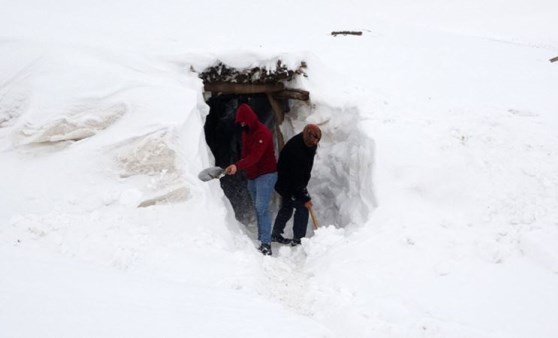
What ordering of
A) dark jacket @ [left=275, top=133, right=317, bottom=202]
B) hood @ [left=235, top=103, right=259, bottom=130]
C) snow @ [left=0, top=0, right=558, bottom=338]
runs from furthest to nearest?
1. dark jacket @ [left=275, top=133, right=317, bottom=202]
2. hood @ [left=235, top=103, right=259, bottom=130]
3. snow @ [left=0, top=0, right=558, bottom=338]

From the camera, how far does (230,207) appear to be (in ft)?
20.2

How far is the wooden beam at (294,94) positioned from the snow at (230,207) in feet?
0.47

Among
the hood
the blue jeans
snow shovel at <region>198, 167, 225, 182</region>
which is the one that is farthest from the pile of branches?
snow shovel at <region>198, 167, 225, 182</region>

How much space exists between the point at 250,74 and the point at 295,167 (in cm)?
192

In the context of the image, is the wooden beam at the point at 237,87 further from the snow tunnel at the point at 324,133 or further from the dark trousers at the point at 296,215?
the dark trousers at the point at 296,215

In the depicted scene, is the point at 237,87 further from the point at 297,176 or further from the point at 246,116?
the point at 297,176

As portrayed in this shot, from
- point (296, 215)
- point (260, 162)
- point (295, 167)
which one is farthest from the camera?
point (296, 215)

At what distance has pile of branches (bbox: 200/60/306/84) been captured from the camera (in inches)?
273

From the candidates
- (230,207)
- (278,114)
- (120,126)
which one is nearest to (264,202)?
(230,207)

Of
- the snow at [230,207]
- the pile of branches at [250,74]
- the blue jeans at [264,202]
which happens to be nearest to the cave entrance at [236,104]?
the pile of branches at [250,74]

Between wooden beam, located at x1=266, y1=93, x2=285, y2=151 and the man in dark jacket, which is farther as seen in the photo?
wooden beam, located at x1=266, y1=93, x2=285, y2=151

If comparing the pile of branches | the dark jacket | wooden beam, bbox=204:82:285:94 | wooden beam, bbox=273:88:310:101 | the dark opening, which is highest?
the pile of branches

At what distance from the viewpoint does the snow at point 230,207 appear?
11.5 ft

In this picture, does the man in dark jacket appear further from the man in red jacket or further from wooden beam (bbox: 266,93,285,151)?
wooden beam (bbox: 266,93,285,151)
